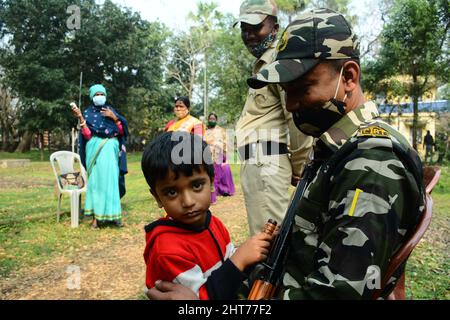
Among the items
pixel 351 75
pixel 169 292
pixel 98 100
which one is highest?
pixel 98 100

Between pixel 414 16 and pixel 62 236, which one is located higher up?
pixel 414 16

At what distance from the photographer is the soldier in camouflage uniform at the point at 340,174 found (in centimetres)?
107

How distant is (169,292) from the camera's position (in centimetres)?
142

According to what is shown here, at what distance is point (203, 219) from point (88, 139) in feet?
15.3

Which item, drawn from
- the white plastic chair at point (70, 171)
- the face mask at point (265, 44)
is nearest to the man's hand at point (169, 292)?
the face mask at point (265, 44)

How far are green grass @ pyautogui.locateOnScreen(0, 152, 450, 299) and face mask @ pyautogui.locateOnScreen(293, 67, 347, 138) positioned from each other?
2.59 meters

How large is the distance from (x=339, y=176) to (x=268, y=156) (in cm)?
184

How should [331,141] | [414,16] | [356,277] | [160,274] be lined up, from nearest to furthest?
[356,277] → [331,141] → [160,274] → [414,16]

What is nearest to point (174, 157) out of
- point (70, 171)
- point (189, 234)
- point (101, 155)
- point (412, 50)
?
point (189, 234)

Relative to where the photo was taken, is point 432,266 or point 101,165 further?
point 101,165

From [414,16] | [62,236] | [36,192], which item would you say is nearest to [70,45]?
[36,192]

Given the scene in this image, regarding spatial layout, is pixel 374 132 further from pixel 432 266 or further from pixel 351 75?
pixel 432 266
